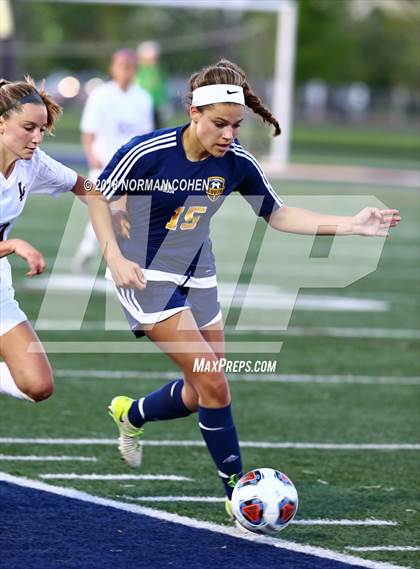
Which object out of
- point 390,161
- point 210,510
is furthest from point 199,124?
point 390,161

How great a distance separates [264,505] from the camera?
5.51m

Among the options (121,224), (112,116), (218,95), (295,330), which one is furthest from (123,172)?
(112,116)

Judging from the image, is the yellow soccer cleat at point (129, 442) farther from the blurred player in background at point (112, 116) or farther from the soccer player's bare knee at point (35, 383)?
the blurred player in background at point (112, 116)

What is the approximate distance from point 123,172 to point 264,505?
1705mm

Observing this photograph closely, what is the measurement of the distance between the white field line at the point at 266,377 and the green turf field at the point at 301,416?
0.02 m

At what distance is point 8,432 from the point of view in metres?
7.61

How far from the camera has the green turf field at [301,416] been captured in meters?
6.27

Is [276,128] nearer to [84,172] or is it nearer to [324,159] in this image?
[84,172]

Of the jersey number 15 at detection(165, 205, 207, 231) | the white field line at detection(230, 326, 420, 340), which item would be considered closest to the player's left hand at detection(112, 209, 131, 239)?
the jersey number 15 at detection(165, 205, 207, 231)

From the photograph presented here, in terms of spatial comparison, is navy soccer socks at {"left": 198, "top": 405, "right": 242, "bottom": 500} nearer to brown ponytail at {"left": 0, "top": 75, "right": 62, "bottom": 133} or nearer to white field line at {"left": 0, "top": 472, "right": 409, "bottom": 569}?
white field line at {"left": 0, "top": 472, "right": 409, "bottom": 569}

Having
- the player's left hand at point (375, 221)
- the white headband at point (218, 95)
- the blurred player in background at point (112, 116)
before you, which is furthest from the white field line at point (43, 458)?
the blurred player in background at point (112, 116)

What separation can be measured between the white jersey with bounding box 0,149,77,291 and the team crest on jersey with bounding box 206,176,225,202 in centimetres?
A: 77

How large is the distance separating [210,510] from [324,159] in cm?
3533

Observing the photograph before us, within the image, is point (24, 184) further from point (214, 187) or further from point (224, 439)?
point (224, 439)
